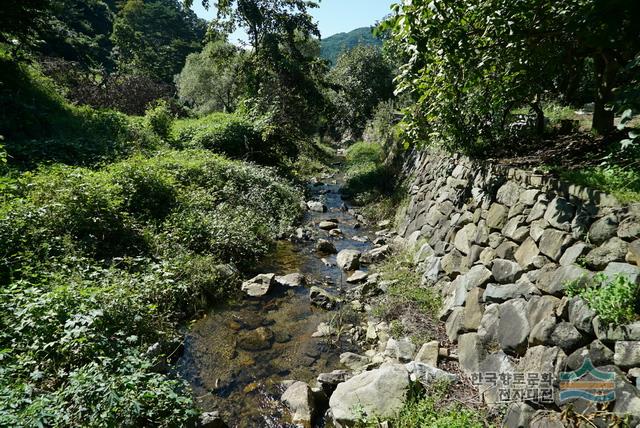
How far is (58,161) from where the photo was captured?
34.4 feet

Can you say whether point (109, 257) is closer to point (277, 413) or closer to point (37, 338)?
point (37, 338)

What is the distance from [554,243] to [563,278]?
575mm

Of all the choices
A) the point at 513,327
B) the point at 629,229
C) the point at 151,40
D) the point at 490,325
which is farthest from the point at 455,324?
the point at 151,40

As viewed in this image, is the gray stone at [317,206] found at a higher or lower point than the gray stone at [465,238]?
lower

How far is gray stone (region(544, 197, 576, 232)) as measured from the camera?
14.0 feet

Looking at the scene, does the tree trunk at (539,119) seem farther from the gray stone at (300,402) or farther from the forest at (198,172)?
the gray stone at (300,402)

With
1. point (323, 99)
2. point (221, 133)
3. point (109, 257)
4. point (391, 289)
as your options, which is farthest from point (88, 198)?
point (323, 99)

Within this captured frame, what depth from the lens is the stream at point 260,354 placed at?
5.03 m

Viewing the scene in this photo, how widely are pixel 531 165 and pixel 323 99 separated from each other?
15616 mm

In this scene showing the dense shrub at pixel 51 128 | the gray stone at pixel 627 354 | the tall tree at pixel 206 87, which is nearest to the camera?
the gray stone at pixel 627 354

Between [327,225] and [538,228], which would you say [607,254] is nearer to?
[538,228]

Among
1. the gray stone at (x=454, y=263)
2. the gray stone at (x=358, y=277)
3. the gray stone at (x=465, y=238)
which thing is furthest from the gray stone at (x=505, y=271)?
the gray stone at (x=358, y=277)

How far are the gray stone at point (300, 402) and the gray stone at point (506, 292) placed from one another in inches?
108

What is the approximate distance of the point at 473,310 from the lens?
17.2 ft
